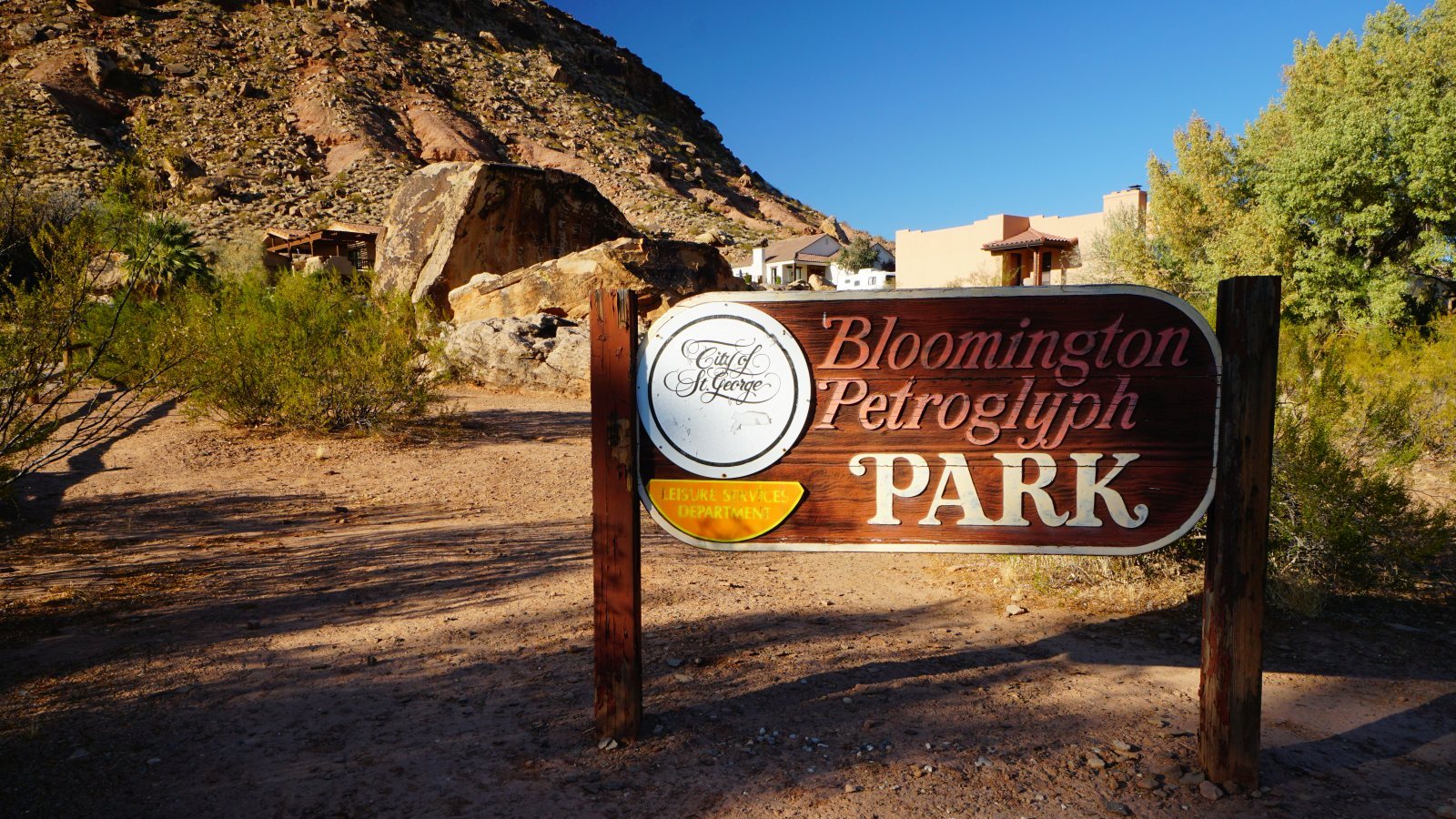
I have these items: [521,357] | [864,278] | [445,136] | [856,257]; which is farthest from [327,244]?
[856,257]

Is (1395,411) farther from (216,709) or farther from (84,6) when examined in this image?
(84,6)

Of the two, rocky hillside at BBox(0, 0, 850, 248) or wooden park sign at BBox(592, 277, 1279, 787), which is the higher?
rocky hillside at BBox(0, 0, 850, 248)

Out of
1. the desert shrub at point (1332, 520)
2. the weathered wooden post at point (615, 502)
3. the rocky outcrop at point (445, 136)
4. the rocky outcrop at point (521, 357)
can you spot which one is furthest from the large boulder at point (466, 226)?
the rocky outcrop at point (445, 136)

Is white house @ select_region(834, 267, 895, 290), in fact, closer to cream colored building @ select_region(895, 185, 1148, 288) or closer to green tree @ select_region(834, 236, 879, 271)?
green tree @ select_region(834, 236, 879, 271)

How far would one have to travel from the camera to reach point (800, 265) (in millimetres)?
56781

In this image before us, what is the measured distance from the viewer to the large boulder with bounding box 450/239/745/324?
16.5 metres

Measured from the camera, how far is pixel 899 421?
319 cm

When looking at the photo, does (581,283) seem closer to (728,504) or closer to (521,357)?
(521,357)

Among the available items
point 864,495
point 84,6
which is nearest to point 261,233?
point 84,6

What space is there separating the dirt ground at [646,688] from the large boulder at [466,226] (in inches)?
460

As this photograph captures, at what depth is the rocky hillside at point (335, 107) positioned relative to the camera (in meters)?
38.4

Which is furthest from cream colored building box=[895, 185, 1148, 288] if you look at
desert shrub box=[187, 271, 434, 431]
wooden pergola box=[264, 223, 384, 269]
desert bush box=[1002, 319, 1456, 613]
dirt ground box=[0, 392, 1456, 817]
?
dirt ground box=[0, 392, 1456, 817]

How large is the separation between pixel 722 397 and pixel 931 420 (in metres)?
0.77

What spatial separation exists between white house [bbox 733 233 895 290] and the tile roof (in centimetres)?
1330
